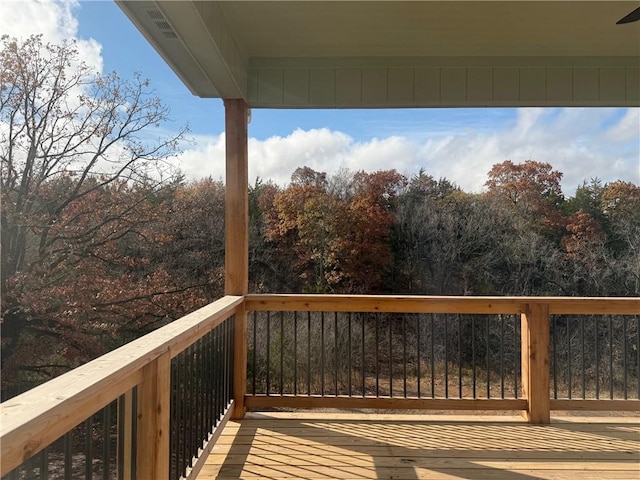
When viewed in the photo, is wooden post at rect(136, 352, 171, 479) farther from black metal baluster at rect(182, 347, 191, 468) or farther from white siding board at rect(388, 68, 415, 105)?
white siding board at rect(388, 68, 415, 105)

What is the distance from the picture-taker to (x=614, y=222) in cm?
629

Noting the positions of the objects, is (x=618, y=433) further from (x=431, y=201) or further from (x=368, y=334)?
(x=431, y=201)

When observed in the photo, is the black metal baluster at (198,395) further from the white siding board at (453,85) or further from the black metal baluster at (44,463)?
the white siding board at (453,85)

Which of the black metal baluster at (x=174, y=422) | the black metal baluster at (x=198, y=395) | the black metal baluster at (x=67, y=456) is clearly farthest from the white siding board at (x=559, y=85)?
the black metal baluster at (x=67, y=456)

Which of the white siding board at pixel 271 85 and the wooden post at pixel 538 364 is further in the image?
the white siding board at pixel 271 85

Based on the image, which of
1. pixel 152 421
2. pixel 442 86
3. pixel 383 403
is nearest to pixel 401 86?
pixel 442 86

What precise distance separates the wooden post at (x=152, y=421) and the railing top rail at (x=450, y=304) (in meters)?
1.83

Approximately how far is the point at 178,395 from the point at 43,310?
4.73m

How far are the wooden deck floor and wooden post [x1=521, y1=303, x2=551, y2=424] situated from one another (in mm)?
111

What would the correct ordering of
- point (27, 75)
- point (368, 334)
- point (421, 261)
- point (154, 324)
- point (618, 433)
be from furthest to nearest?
point (154, 324)
point (421, 261)
point (368, 334)
point (27, 75)
point (618, 433)

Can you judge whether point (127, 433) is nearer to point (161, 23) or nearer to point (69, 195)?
point (161, 23)

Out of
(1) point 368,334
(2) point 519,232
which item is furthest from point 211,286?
(2) point 519,232

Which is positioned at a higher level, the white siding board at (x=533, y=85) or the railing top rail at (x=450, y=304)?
the white siding board at (x=533, y=85)

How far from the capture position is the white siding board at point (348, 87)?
361cm
